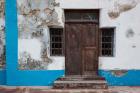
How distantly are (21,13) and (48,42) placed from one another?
4.87ft

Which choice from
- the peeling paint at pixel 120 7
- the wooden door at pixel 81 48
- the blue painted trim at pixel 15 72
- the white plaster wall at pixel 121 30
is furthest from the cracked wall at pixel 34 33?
the peeling paint at pixel 120 7

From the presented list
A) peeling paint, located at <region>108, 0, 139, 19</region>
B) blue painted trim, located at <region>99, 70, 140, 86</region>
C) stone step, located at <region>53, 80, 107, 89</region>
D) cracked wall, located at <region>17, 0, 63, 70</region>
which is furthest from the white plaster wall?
stone step, located at <region>53, 80, 107, 89</region>

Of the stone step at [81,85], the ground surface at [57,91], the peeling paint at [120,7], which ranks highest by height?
the peeling paint at [120,7]

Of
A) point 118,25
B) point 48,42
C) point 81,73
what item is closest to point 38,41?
point 48,42

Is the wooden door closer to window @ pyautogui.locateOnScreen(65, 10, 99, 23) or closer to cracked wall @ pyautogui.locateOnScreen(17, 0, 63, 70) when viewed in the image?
window @ pyautogui.locateOnScreen(65, 10, 99, 23)

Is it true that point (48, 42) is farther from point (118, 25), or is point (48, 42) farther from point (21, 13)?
point (118, 25)

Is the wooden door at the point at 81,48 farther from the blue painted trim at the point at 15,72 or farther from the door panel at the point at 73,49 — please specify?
the blue painted trim at the point at 15,72

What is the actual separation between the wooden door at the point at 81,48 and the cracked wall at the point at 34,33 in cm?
49

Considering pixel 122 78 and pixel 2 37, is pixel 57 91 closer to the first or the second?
pixel 122 78

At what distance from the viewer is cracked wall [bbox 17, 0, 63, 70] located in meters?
12.5

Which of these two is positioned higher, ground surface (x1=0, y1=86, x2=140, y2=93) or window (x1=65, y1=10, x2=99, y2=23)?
window (x1=65, y1=10, x2=99, y2=23)

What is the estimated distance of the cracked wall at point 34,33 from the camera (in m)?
12.5

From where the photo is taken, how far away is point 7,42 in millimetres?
12570

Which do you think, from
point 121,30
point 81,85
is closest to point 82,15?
point 121,30
